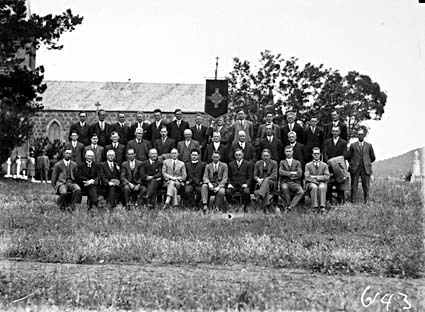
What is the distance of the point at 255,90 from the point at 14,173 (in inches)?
615

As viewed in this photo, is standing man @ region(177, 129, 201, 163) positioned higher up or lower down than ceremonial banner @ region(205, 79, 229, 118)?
lower down

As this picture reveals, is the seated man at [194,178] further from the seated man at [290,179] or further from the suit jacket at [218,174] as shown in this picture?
the seated man at [290,179]

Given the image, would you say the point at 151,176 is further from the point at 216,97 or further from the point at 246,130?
the point at 216,97

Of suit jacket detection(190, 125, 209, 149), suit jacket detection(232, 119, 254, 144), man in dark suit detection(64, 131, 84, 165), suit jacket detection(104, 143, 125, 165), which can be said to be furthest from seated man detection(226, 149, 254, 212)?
man in dark suit detection(64, 131, 84, 165)

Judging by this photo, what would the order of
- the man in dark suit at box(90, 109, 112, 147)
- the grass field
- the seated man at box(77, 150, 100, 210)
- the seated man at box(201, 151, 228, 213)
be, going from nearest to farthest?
the grass field
the seated man at box(201, 151, 228, 213)
the seated man at box(77, 150, 100, 210)
the man in dark suit at box(90, 109, 112, 147)

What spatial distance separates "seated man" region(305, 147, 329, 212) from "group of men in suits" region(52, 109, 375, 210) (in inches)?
0.8

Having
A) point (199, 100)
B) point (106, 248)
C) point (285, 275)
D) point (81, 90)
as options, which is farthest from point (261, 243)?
point (81, 90)

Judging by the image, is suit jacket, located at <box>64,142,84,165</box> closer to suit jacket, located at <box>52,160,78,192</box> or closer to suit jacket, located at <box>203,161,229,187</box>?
suit jacket, located at <box>52,160,78,192</box>

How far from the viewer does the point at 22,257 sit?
821 cm

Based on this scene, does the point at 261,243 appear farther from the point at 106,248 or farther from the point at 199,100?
the point at 199,100

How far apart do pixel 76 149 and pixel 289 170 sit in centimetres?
467

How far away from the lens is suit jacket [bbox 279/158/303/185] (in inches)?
504

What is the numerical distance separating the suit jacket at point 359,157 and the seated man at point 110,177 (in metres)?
5.01

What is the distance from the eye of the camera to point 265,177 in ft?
42.3
